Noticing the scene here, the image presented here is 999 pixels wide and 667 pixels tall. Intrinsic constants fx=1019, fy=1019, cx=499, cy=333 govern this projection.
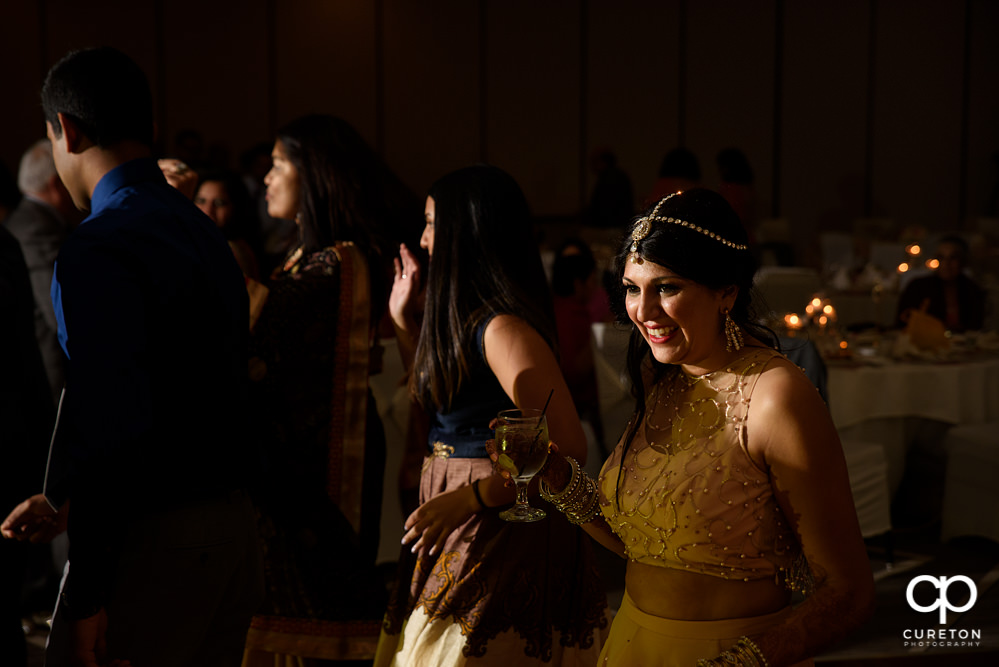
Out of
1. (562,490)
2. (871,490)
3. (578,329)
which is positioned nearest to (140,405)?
(562,490)

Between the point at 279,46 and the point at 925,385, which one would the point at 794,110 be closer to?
the point at 279,46

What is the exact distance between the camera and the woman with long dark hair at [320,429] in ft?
7.32

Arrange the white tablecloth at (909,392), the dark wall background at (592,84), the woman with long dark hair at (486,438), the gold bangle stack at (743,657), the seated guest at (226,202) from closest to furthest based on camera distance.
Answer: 1. the gold bangle stack at (743,657)
2. the woman with long dark hair at (486,438)
3. the seated guest at (226,202)
4. the white tablecloth at (909,392)
5. the dark wall background at (592,84)

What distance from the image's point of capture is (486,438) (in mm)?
1880

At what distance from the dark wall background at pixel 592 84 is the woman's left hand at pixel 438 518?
334 inches

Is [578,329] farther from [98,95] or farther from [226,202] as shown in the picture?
[98,95]

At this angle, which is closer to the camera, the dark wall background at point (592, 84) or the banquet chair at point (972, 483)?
the banquet chair at point (972, 483)

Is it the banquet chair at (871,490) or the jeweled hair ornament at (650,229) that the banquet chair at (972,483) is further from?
the jeweled hair ornament at (650,229)

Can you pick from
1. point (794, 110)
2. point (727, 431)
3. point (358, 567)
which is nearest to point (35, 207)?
point (358, 567)

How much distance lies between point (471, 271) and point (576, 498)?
0.54 metres

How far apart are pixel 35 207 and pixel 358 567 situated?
2175 millimetres

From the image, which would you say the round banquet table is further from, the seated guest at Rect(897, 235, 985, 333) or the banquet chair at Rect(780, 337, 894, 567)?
the seated guest at Rect(897, 235, 985, 333)

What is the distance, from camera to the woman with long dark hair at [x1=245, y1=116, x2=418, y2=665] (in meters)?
2.23

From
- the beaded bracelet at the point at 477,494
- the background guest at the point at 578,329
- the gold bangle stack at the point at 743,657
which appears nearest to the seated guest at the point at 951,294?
the background guest at the point at 578,329
